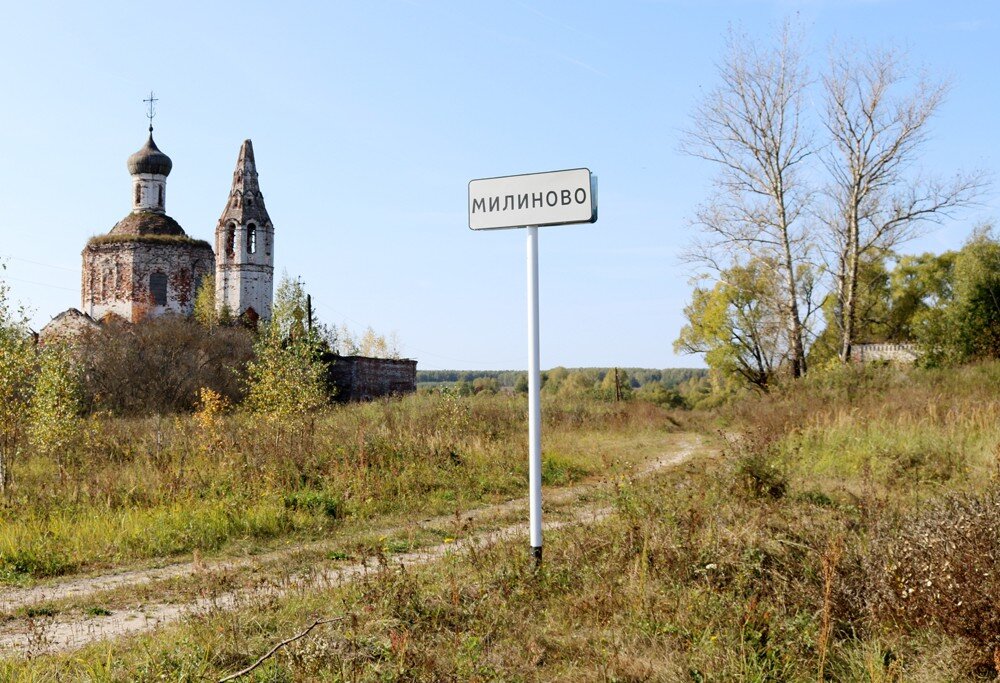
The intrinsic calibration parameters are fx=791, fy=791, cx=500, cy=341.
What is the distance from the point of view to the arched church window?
4697 cm

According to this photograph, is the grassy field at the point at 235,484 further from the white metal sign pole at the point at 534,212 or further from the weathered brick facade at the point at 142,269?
the weathered brick facade at the point at 142,269

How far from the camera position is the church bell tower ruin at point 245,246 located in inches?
1889

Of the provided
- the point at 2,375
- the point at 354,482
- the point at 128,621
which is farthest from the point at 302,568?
the point at 2,375

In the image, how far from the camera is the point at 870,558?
5.31 m

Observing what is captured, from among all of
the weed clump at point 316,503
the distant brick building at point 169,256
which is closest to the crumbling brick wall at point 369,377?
the distant brick building at point 169,256

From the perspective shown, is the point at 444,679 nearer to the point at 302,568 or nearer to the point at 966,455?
the point at 302,568

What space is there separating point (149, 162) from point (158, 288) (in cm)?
863

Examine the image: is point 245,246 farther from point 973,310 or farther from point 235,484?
point 973,310

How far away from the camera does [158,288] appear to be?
155 feet

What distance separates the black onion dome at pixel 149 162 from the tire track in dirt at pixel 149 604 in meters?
46.4

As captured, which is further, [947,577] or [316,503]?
[316,503]

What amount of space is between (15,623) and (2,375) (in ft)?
27.2

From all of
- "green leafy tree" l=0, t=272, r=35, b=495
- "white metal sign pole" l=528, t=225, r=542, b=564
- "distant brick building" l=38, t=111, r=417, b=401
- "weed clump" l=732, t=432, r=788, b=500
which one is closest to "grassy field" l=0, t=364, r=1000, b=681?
"white metal sign pole" l=528, t=225, r=542, b=564

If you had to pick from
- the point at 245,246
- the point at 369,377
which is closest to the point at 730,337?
the point at 369,377
